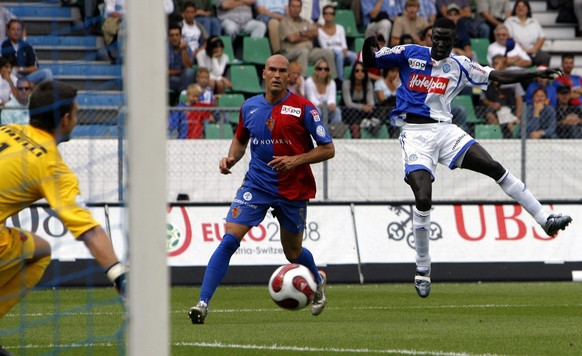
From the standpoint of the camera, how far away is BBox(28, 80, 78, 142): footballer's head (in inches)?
285

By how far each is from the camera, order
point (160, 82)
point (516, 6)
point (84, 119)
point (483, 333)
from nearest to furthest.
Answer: point (160, 82)
point (483, 333)
point (84, 119)
point (516, 6)

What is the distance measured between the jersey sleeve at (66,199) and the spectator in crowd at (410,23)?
14.8m

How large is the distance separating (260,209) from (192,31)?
A: 31.6 feet

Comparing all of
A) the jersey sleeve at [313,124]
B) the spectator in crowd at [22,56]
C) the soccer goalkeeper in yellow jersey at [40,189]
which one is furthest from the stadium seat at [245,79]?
the soccer goalkeeper in yellow jersey at [40,189]


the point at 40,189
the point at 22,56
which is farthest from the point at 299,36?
the point at 40,189

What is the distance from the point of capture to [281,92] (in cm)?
1099

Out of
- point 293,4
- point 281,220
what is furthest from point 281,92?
point 293,4

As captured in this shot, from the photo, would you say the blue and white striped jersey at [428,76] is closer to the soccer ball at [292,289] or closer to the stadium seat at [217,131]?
the soccer ball at [292,289]

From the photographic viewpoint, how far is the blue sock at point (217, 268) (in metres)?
10.4

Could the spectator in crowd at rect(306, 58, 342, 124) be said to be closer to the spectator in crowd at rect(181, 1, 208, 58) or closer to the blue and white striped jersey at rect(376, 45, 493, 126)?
the spectator in crowd at rect(181, 1, 208, 58)

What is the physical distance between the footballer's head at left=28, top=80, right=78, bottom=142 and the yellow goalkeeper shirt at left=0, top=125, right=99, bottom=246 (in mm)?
57

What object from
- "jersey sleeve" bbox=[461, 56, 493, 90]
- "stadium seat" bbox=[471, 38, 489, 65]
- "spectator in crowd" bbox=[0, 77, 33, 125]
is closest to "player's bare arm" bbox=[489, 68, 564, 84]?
"jersey sleeve" bbox=[461, 56, 493, 90]

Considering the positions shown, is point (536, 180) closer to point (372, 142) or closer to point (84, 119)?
point (372, 142)

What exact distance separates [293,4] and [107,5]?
10.4 metres
